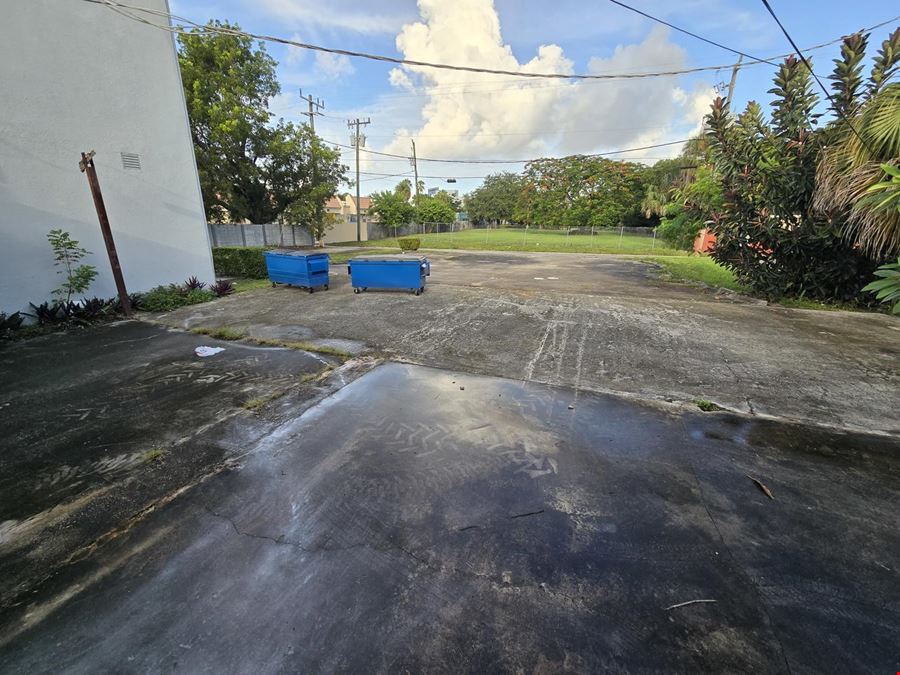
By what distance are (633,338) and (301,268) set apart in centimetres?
757

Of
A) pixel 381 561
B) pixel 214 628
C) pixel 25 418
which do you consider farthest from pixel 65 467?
pixel 381 561

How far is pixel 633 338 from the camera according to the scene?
19.0ft

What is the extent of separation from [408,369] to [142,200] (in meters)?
7.54

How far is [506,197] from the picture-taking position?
58344 millimetres

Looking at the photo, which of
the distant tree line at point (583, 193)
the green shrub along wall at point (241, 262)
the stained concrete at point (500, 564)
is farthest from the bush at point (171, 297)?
the distant tree line at point (583, 193)

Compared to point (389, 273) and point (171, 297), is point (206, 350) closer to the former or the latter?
point (171, 297)

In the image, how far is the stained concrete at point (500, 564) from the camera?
156 cm

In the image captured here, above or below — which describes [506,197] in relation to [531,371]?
above

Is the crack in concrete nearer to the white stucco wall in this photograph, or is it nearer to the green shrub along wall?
the white stucco wall

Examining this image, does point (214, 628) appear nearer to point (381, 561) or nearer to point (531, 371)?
point (381, 561)

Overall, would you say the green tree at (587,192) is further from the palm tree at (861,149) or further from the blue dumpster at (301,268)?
the blue dumpster at (301,268)

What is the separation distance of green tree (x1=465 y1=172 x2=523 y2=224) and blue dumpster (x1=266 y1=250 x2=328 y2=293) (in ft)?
162

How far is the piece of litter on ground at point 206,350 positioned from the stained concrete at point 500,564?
272cm

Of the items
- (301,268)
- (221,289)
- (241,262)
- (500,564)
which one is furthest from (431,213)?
(500,564)
